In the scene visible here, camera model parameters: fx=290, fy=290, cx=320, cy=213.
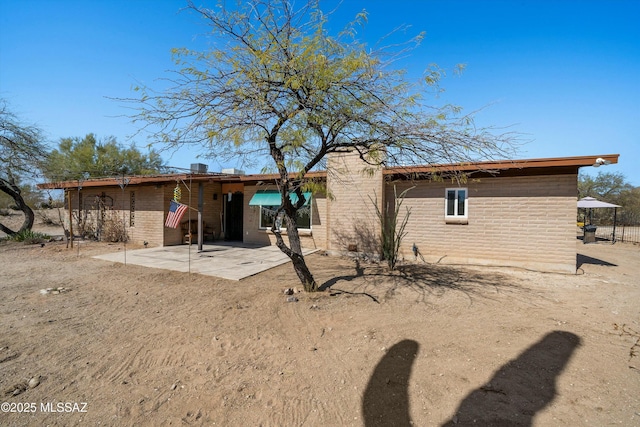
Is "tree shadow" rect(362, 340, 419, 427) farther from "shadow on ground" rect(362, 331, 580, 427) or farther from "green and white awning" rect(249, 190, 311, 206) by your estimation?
"green and white awning" rect(249, 190, 311, 206)

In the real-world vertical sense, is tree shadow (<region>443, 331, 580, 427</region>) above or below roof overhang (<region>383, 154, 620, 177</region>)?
below

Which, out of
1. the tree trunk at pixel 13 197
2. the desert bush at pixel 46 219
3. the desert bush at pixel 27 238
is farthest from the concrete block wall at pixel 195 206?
the desert bush at pixel 46 219

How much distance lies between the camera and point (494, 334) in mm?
4469

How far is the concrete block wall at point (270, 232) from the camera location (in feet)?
40.7

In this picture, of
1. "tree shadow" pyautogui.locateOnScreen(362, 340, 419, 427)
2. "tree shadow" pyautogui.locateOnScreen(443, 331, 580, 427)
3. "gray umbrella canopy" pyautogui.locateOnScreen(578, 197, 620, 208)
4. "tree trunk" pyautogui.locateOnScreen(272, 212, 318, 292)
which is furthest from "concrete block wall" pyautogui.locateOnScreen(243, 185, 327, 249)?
Answer: "gray umbrella canopy" pyautogui.locateOnScreen(578, 197, 620, 208)

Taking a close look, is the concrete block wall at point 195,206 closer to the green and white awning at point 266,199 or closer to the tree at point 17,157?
the green and white awning at point 266,199

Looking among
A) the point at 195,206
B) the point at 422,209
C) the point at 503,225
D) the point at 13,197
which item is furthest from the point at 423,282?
the point at 13,197

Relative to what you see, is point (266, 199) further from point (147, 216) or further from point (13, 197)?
point (13, 197)

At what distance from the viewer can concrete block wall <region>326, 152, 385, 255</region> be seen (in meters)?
10.8

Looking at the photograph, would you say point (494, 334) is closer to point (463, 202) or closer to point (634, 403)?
point (634, 403)

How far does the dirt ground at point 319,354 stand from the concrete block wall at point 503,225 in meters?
1.81

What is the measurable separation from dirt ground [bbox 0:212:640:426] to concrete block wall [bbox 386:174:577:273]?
71.3 inches

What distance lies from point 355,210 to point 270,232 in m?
4.45

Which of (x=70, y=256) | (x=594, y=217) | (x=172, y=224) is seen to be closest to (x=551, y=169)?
(x=172, y=224)
